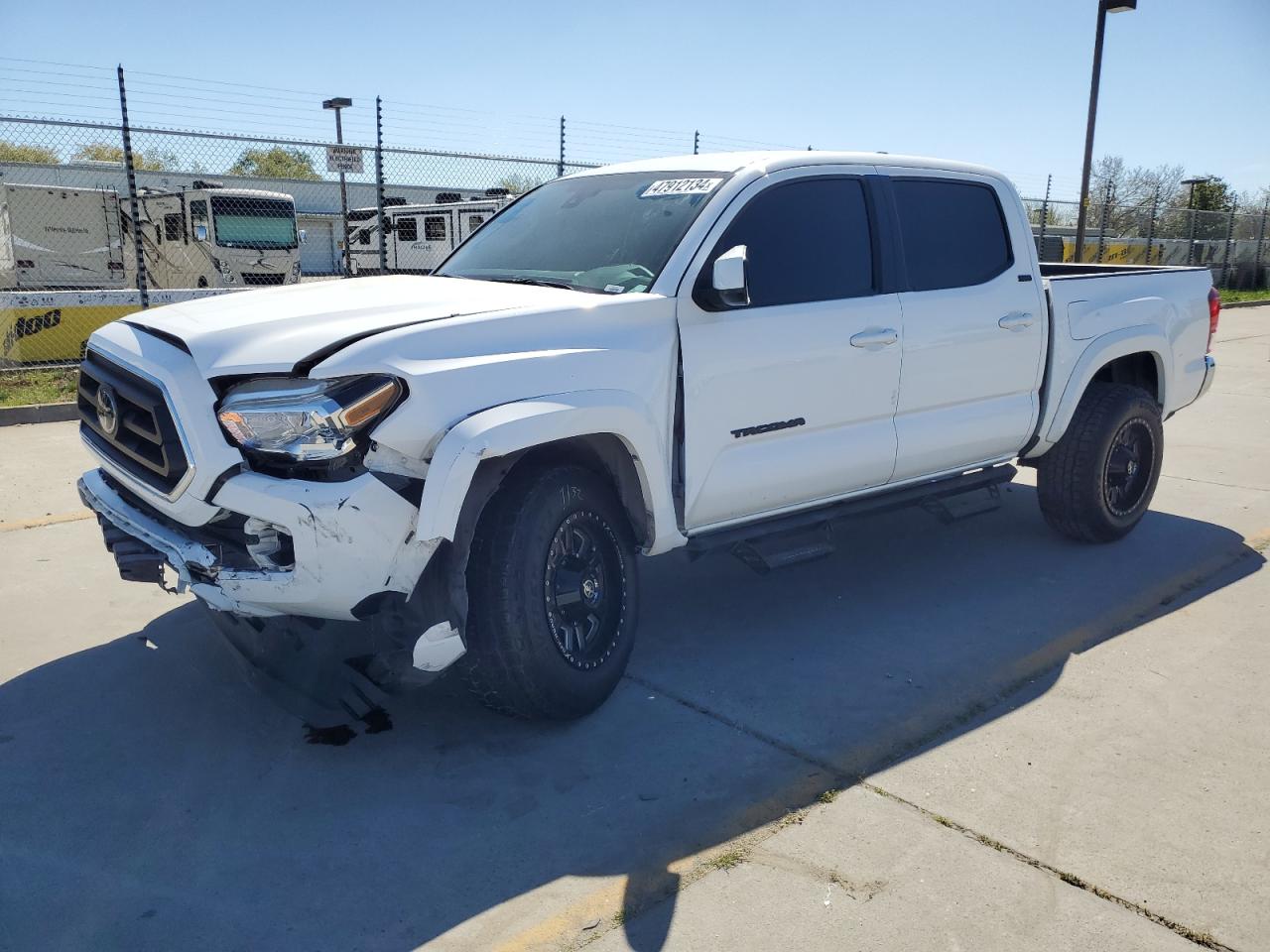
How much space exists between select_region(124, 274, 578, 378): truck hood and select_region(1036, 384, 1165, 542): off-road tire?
313cm

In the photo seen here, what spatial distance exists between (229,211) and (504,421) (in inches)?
807

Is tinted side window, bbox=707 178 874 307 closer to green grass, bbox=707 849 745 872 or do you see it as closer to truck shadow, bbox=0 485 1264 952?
truck shadow, bbox=0 485 1264 952

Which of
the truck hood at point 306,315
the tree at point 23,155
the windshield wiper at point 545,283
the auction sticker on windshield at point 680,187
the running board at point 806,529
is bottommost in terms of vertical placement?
the running board at point 806,529

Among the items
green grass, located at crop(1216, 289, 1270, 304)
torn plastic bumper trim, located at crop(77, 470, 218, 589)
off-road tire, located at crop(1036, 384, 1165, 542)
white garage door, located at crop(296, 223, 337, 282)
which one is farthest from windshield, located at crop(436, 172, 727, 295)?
white garage door, located at crop(296, 223, 337, 282)

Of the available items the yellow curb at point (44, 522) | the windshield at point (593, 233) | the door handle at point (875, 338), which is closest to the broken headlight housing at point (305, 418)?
the windshield at point (593, 233)

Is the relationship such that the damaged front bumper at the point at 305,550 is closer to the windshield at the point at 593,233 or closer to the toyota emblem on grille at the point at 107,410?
the toyota emblem on grille at the point at 107,410

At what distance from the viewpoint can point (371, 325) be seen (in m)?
3.36

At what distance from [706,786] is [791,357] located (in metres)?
1.73

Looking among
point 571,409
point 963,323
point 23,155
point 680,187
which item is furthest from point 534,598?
point 23,155

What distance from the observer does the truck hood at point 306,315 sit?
127 inches

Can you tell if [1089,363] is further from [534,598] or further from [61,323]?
[61,323]

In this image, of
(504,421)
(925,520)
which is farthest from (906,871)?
(925,520)

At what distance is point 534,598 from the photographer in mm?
3500

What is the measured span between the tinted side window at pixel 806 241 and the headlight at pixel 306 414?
1.57 m
